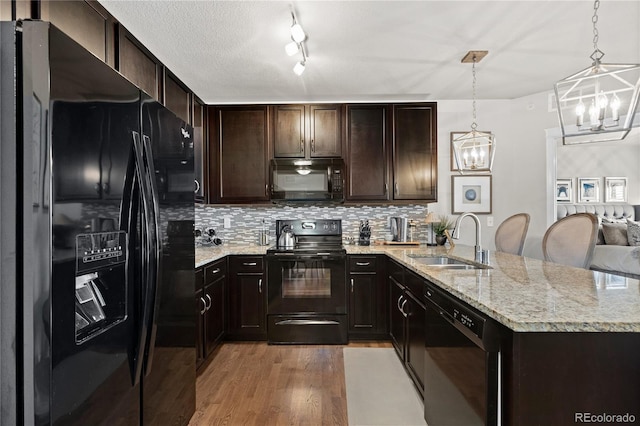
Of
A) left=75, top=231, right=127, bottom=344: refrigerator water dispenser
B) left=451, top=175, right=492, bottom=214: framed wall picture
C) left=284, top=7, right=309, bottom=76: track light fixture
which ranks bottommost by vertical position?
left=75, top=231, right=127, bottom=344: refrigerator water dispenser

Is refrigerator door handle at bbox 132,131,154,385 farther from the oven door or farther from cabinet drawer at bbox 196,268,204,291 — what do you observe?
the oven door

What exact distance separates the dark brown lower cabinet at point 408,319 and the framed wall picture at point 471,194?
1.34 metres

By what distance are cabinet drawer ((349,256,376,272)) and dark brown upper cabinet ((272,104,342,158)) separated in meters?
1.11

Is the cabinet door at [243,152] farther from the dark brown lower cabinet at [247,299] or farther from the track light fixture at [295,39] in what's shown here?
the track light fixture at [295,39]

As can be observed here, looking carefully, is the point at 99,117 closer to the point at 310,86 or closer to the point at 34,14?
Answer: the point at 34,14

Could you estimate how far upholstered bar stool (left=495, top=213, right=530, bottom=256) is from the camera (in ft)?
9.84

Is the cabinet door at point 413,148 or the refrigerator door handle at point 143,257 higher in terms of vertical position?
the cabinet door at point 413,148

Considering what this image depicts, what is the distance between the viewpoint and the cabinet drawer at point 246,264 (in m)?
3.34

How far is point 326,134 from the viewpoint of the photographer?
367 centimetres

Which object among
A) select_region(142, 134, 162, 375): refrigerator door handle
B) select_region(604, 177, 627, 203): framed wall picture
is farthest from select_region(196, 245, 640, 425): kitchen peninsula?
select_region(604, 177, 627, 203): framed wall picture

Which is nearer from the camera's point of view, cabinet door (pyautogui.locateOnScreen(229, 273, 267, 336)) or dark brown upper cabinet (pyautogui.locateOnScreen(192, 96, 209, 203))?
cabinet door (pyautogui.locateOnScreen(229, 273, 267, 336))

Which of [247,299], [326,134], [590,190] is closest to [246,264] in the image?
[247,299]

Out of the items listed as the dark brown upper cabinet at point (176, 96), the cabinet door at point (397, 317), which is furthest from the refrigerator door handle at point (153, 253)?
the cabinet door at point (397, 317)

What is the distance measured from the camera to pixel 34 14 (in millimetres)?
1357
